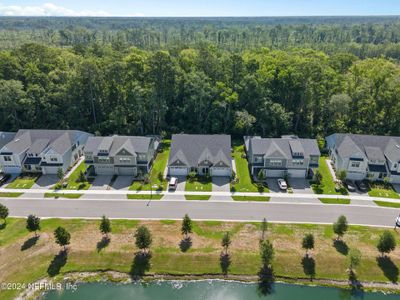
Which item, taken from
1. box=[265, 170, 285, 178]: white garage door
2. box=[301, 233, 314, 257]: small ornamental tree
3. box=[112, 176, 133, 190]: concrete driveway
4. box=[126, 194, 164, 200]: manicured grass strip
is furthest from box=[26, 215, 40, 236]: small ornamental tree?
box=[265, 170, 285, 178]: white garage door

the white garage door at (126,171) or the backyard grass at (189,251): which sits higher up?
the white garage door at (126,171)

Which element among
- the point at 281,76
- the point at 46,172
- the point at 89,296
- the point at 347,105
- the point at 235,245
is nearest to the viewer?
the point at 89,296

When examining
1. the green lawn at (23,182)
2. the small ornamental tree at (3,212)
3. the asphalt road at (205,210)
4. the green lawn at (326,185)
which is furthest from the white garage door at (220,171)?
the small ornamental tree at (3,212)

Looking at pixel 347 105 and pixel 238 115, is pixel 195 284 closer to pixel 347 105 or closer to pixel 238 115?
pixel 238 115

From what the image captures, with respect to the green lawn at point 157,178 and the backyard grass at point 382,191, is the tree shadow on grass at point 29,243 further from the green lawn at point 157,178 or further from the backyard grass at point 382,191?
the backyard grass at point 382,191

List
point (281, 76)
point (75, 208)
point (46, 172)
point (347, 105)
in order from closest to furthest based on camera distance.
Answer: point (75, 208), point (46, 172), point (347, 105), point (281, 76)

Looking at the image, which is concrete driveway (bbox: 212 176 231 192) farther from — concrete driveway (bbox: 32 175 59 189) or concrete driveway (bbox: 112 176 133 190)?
concrete driveway (bbox: 32 175 59 189)

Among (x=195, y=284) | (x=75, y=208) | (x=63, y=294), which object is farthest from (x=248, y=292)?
(x=75, y=208)
